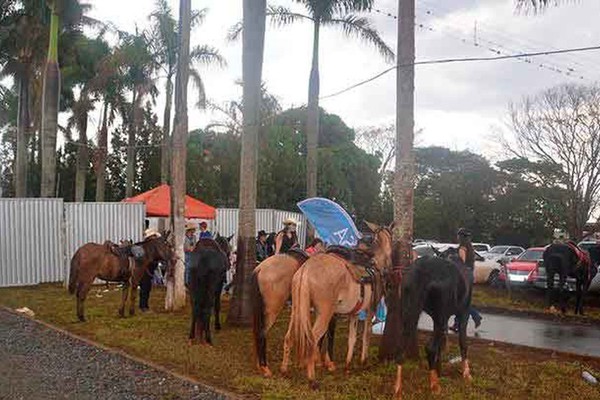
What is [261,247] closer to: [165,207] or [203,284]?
[165,207]

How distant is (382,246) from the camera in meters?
9.29

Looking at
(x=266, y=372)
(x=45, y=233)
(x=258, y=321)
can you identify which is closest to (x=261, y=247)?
(x=45, y=233)

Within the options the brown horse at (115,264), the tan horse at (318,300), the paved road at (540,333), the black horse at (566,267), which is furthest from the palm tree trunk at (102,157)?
the tan horse at (318,300)

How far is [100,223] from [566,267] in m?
13.8

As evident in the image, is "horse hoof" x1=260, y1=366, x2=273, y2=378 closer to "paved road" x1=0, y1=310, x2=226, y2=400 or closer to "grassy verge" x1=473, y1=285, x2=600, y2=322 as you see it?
"paved road" x1=0, y1=310, x2=226, y2=400

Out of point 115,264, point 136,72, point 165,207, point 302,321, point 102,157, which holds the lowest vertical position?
point 302,321

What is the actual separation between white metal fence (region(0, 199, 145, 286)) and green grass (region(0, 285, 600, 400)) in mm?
7100

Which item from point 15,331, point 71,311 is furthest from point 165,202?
point 15,331

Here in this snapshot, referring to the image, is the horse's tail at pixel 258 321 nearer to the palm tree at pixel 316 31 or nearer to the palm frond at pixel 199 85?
the palm tree at pixel 316 31

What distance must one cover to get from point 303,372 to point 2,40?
2862 cm

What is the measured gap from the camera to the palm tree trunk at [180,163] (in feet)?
46.5

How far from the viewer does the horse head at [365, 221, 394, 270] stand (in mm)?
9203

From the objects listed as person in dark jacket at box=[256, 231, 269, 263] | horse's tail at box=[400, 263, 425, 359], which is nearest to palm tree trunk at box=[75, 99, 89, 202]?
person in dark jacket at box=[256, 231, 269, 263]

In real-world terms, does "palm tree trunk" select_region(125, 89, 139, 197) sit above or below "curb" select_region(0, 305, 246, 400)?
above
